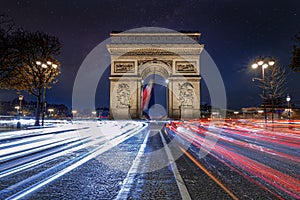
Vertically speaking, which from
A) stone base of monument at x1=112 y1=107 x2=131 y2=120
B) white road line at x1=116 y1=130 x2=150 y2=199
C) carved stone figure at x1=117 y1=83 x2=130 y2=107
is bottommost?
white road line at x1=116 y1=130 x2=150 y2=199

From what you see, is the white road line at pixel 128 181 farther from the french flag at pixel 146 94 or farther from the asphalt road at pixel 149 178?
the french flag at pixel 146 94

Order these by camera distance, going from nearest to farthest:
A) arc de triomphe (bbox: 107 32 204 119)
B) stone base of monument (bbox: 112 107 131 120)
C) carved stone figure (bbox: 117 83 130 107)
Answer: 1. stone base of monument (bbox: 112 107 131 120)
2. carved stone figure (bbox: 117 83 130 107)
3. arc de triomphe (bbox: 107 32 204 119)

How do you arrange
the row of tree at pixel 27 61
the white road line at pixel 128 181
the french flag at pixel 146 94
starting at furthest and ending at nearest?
1. the french flag at pixel 146 94
2. the row of tree at pixel 27 61
3. the white road line at pixel 128 181

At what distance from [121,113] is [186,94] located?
1060 cm

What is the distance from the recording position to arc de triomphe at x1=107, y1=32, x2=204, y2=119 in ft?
114

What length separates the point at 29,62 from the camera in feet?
64.3

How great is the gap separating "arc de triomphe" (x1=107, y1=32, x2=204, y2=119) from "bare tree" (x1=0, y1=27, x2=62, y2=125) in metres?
14.4

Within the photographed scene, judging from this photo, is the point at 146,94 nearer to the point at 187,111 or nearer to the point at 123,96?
the point at 123,96

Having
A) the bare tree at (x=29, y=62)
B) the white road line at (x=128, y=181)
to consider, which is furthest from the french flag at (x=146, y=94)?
the white road line at (x=128, y=181)

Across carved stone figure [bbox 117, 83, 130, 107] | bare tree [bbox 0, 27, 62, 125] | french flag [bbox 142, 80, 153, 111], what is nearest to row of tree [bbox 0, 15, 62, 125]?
bare tree [bbox 0, 27, 62, 125]

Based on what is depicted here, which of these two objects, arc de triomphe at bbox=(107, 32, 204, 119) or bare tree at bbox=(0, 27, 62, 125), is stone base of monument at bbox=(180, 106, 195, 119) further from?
bare tree at bbox=(0, 27, 62, 125)

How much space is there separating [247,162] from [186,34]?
110ft

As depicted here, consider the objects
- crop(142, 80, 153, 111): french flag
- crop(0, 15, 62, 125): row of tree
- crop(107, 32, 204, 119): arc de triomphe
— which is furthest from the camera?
crop(142, 80, 153, 111): french flag

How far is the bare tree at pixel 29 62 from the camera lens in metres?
19.1
